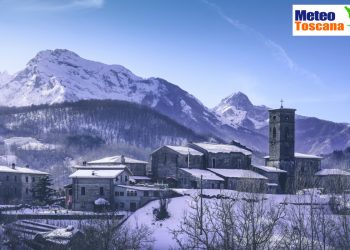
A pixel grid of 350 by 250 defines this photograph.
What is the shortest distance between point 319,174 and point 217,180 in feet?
63.3

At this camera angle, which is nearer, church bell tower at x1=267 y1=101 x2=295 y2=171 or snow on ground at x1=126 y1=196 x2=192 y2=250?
snow on ground at x1=126 y1=196 x2=192 y2=250

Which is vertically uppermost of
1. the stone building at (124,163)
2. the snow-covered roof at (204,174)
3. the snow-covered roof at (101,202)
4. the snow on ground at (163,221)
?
the stone building at (124,163)

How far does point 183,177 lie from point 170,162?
10.9 feet

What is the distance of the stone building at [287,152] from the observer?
325 feet

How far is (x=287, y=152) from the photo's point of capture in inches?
3947

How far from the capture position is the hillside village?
79.1m

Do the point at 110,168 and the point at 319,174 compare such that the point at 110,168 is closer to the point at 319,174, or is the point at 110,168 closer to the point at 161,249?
the point at 161,249

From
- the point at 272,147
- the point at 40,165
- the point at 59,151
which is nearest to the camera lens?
the point at 272,147

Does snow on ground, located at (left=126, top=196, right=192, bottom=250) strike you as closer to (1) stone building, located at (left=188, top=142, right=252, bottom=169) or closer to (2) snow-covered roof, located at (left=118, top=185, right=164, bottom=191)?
(2) snow-covered roof, located at (left=118, top=185, right=164, bottom=191)

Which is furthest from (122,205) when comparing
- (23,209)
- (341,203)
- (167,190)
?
(341,203)

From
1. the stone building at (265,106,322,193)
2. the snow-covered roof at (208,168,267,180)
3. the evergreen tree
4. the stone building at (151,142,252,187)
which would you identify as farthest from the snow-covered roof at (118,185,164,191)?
the stone building at (265,106,322,193)

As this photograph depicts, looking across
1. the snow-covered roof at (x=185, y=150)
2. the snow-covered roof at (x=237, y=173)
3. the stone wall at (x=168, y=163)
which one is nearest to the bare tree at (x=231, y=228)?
the snow-covered roof at (x=237, y=173)

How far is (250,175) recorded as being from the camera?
89250mm

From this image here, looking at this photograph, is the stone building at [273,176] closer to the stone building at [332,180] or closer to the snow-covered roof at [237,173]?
the snow-covered roof at [237,173]
